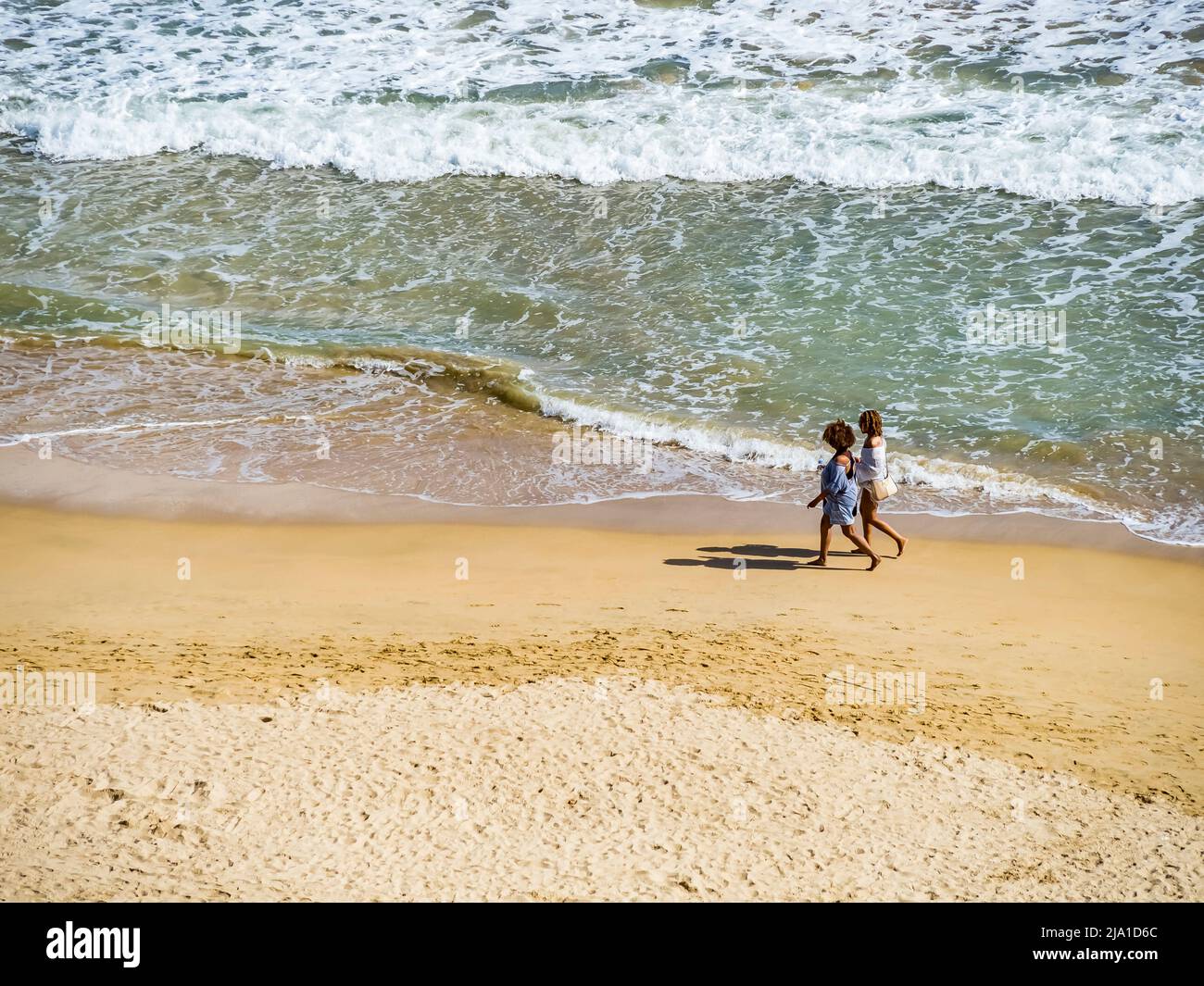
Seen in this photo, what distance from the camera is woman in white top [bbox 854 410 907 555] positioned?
8.34m

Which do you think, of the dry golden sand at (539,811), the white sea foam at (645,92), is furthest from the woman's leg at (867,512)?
the white sea foam at (645,92)

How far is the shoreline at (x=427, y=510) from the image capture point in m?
8.57

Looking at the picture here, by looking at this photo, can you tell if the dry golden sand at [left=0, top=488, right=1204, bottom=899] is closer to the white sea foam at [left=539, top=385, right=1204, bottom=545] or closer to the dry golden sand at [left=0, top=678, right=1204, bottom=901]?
the dry golden sand at [left=0, top=678, right=1204, bottom=901]

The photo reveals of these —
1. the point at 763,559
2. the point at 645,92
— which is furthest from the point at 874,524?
the point at 645,92

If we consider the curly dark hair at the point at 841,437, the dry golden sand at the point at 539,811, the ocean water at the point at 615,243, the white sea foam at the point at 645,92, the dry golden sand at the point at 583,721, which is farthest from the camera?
the white sea foam at the point at 645,92

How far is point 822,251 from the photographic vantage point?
46.6ft

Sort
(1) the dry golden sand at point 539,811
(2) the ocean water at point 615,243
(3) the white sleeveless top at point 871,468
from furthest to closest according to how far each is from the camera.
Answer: (2) the ocean water at point 615,243
(3) the white sleeveless top at point 871,468
(1) the dry golden sand at point 539,811

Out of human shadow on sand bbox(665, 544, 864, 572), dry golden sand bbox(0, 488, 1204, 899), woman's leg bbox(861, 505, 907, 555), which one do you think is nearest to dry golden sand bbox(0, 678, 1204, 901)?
dry golden sand bbox(0, 488, 1204, 899)

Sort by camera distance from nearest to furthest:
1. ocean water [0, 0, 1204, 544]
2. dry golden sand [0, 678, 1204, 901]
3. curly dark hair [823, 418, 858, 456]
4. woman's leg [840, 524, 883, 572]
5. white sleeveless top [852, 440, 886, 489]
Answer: dry golden sand [0, 678, 1204, 901] → woman's leg [840, 524, 883, 572] → curly dark hair [823, 418, 858, 456] → white sleeveless top [852, 440, 886, 489] → ocean water [0, 0, 1204, 544]

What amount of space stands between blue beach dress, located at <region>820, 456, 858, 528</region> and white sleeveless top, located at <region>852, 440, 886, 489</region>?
222 mm

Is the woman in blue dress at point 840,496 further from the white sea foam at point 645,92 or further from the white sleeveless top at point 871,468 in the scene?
the white sea foam at point 645,92

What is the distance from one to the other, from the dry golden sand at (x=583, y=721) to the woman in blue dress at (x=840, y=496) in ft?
0.69

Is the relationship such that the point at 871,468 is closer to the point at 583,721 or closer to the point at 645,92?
the point at 583,721

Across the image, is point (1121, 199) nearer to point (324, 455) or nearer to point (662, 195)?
point (662, 195)
